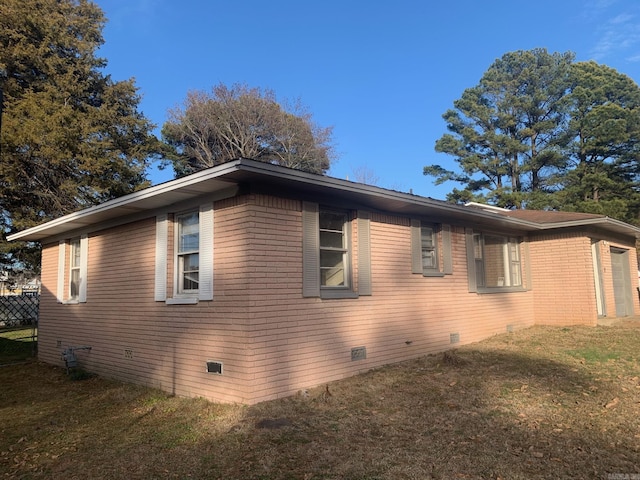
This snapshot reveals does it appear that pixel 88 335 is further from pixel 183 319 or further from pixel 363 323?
pixel 363 323

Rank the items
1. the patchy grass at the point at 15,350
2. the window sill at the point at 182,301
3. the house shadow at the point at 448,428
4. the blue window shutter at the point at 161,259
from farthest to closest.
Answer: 1. the patchy grass at the point at 15,350
2. the blue window shutter at the point at 161,259
3. the window sill at the point at 182,301
4. the house shadow at the point at 448,428

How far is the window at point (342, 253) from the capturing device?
7320mm

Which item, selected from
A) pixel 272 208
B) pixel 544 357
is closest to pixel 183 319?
pixel 272 208

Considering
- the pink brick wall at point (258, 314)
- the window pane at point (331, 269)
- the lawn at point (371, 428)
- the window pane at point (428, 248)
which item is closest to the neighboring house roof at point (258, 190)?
the pink brick wall at point (258, 314)

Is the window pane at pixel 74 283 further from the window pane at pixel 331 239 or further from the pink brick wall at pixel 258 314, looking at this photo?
the window pane at pixel 331 239

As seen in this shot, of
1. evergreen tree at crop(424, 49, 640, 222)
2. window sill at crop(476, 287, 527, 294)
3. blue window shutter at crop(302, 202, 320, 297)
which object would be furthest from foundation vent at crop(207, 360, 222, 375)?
evergreen tree at crop(424, 49, 640, 222)

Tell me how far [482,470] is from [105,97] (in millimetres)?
22093

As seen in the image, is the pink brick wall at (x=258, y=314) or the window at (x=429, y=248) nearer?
the pink brick wall at (x=258, y=314)

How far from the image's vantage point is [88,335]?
9.58 meters

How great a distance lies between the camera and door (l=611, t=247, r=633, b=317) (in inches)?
552

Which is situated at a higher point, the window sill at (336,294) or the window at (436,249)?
the window at (436,249)

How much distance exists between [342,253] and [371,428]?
10.5 feet

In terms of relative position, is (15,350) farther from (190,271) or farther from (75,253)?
(190,271)

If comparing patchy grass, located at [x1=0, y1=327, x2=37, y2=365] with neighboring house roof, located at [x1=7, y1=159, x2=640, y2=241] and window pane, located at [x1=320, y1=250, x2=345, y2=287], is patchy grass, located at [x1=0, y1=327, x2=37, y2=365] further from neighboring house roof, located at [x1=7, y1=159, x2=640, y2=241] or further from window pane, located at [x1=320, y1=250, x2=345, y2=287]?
window pane, located at [x1=320, y1=250, x2=345, y2=287]
